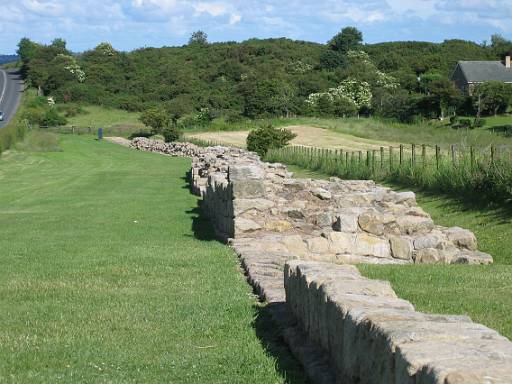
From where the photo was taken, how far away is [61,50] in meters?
142

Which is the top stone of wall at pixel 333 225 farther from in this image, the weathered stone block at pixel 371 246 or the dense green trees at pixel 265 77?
the dense green trees at pixel 265 77

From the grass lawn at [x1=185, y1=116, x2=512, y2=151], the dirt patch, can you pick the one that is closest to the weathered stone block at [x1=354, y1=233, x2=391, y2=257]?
the grass lawn at [x1=185, y1=116, x2=512, y2=151]

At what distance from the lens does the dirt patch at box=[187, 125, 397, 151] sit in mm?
65319

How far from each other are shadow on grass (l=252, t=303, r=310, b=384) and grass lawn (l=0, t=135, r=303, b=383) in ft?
0.04

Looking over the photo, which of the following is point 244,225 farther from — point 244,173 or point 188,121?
point 188,121

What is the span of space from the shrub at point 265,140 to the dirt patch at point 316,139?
7451 millimetres

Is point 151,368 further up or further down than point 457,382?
further down

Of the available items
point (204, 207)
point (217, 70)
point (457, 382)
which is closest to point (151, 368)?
point (457, 382)

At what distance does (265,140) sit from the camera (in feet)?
179

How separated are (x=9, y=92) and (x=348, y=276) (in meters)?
122

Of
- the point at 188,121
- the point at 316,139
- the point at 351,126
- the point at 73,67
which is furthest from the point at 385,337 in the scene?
the point at 73,67

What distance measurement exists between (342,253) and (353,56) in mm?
120282

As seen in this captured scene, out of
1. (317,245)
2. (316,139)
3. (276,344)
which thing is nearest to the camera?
(276,344)

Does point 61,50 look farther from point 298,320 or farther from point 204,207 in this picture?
point 298,320
